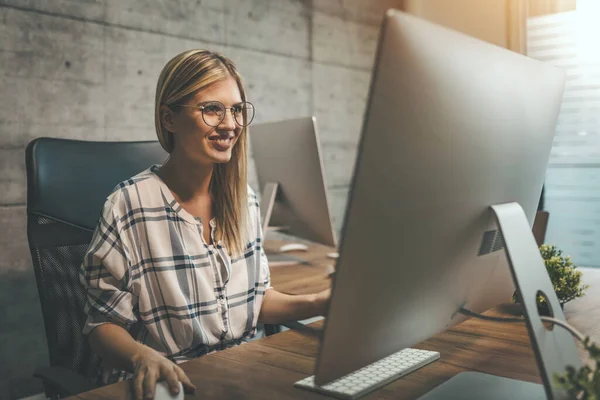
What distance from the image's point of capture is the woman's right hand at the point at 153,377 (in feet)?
2.72

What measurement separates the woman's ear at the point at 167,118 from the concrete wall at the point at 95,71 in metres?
1.31

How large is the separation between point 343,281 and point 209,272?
2.52ft

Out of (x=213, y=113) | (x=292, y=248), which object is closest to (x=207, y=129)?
(x=213, y=113)

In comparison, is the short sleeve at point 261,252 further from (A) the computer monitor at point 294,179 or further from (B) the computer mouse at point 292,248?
(B) the computer mouse at point 292,248

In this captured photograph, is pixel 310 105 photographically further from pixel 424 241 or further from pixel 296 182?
pixel 424 241

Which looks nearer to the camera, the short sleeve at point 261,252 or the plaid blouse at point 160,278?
the plaid blouse at point 160,278

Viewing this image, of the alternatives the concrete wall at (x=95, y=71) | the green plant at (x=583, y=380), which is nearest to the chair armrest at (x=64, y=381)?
the green plant at (x=583, y=380)

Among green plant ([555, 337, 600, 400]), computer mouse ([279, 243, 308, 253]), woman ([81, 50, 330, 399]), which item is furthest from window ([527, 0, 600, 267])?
green plant ([555, 337, 600, 400])

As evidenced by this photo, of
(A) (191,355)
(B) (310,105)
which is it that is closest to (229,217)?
(A) (191,355)

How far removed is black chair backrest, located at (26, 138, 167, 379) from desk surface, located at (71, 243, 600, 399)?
1.51 feet

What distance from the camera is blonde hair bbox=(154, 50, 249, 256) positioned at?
52.0 inches

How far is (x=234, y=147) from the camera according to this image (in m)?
1.44

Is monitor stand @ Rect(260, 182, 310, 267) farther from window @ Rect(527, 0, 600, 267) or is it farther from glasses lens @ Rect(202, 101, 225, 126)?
window @ Rect(527, 0, 600, 267)

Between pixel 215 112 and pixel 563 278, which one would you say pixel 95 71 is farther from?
pixel 563 278
